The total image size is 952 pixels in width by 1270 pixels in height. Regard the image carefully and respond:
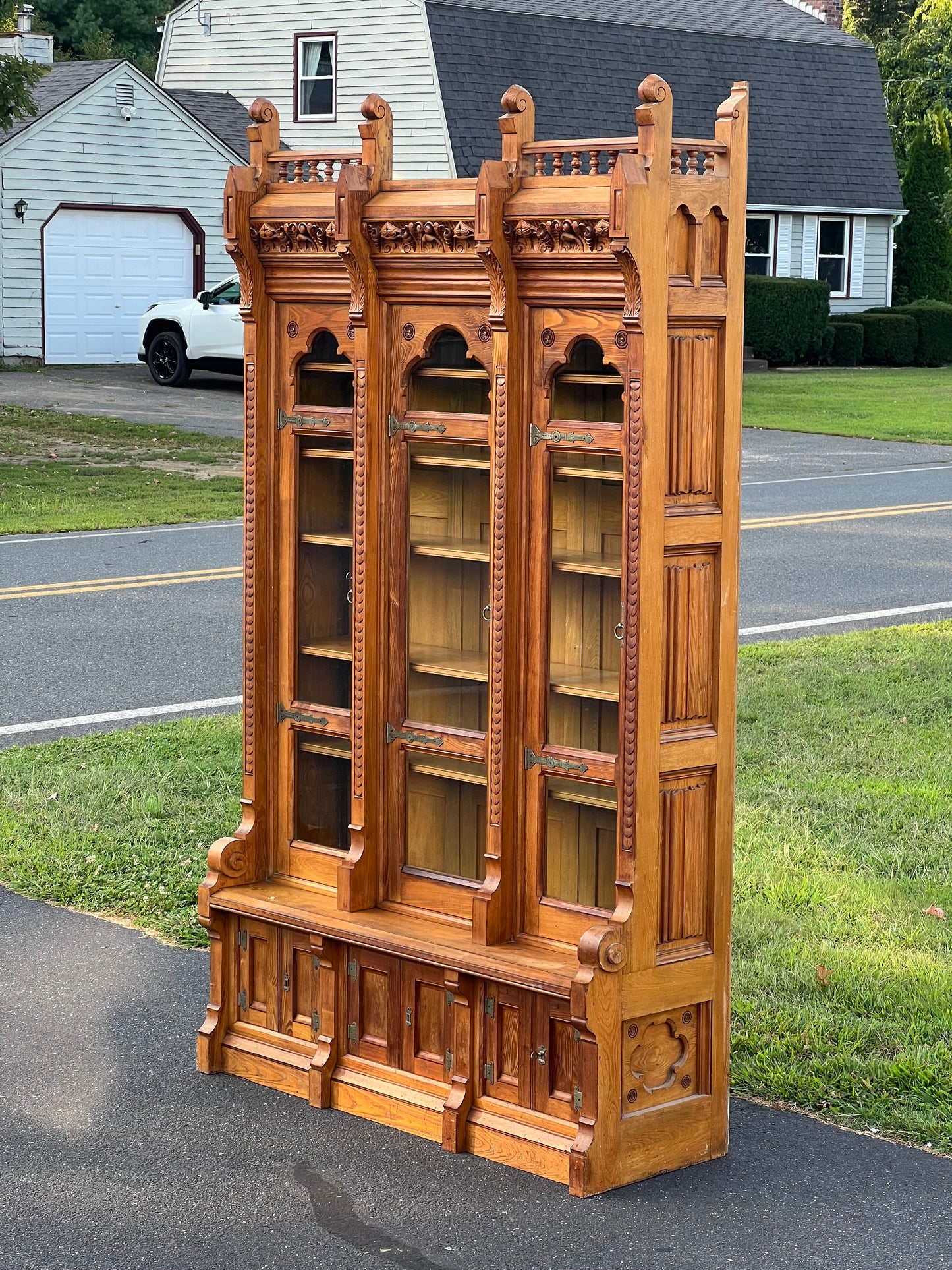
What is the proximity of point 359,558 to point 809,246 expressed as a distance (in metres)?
35.5

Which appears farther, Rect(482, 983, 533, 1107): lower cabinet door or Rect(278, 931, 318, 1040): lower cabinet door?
Rect(278, 931, 318, 1040): lower cabinet door

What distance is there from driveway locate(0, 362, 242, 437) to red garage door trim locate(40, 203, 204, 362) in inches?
55.5

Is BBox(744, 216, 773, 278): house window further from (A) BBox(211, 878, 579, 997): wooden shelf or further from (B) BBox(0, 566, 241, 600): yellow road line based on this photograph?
(A) BBox(211, 878, 579, 997): wooden shelf

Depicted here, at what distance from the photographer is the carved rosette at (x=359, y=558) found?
514cm

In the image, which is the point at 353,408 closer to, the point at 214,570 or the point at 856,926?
the point at 856,926

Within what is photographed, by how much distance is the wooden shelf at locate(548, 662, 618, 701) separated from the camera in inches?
191

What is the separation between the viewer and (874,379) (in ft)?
113

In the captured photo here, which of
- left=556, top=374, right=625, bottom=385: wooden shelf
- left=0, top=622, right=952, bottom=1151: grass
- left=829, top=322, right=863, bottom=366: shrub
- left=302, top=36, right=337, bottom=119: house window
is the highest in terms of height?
left=302, top=36, right=337, bottom=119: house window

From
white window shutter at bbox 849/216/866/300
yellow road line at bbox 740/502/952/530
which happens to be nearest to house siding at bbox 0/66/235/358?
white window shutter at bbox 849/216/866/300

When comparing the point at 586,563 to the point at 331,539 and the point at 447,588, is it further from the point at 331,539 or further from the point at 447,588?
the point at 331,539

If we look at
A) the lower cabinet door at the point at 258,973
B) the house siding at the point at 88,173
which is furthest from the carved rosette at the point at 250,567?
the house siding at the point at 88,173

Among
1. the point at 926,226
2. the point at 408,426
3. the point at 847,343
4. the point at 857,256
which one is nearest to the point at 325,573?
the point at 408,426

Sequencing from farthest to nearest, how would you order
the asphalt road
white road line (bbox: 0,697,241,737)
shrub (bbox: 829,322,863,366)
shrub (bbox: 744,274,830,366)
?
shrub (bbox: 829,322,863,366) < shrub (bbox: 744,274,830,366) < white road line (bbox: 0,697,241,737) < the asphalt road

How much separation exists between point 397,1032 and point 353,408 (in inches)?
71.3
